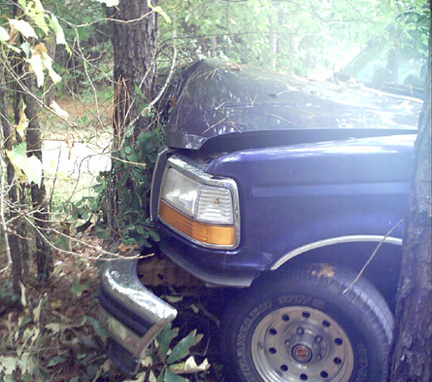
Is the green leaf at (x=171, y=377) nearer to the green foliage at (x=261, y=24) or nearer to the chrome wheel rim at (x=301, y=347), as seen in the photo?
the chrome wheel rim at (x=301, y=347)

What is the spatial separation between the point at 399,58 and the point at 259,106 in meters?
2.02

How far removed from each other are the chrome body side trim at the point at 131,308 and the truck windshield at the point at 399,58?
278 cm

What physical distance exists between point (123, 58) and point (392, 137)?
1.96 meters

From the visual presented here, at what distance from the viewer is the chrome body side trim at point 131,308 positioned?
7.20 ft

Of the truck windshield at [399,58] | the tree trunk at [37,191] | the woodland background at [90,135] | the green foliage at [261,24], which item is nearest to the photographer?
the woodland background at [90,135]

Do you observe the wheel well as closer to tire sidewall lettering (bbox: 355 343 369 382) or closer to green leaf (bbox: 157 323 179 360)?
tire sidewall lettering (bbox: 355 343 369 382)

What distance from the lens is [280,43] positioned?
572 cm

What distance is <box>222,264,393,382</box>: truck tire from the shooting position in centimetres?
231

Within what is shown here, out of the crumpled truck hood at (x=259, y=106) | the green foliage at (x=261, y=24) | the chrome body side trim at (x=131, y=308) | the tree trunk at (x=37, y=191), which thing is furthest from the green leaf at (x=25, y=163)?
the green foliage at (x=261, y=24)

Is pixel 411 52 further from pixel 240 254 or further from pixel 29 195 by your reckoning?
pixel 29 195

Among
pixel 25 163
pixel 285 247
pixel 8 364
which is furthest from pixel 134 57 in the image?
pixel 8 364

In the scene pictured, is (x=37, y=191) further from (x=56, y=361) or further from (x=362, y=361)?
(x=362, y=361)

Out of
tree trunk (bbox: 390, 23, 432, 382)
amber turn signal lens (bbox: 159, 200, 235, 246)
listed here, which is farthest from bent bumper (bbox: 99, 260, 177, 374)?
Answer: tree trunk (bbox: 390, 23, 432, 382)

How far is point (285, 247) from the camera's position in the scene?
2330 millimetres
